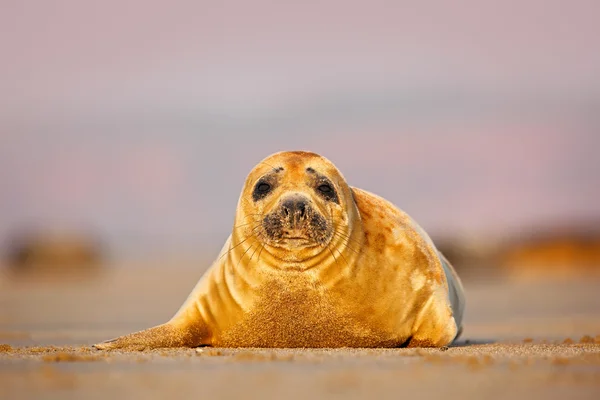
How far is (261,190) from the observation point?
28.7 feet

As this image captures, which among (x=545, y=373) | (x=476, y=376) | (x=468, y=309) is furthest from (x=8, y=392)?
(x=468, y=309)

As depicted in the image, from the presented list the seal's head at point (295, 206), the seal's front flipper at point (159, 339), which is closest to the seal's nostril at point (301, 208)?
the seal's head at point (295, 206)

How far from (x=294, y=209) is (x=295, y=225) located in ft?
0.39

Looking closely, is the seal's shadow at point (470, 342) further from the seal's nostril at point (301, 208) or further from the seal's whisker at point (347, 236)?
the seal's nostril at point (301, 208)

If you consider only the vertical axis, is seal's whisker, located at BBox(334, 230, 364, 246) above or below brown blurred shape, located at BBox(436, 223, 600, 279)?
above

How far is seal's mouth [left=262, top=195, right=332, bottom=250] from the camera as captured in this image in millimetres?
8102

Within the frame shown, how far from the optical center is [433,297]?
8836mm

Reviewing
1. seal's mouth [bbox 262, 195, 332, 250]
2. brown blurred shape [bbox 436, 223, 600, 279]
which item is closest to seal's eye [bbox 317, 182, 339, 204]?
seal's mouth [bbox 262, 195, 332, 250]

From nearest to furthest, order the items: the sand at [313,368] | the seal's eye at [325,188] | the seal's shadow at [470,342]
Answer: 1. the sand at [313,368]
2. the seal's eye at [325,188]
3. the seal's shadow at [470,342]

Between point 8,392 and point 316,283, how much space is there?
10.3ft

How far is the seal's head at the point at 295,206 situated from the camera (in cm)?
816

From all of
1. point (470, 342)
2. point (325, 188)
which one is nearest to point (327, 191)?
point (325, 188)

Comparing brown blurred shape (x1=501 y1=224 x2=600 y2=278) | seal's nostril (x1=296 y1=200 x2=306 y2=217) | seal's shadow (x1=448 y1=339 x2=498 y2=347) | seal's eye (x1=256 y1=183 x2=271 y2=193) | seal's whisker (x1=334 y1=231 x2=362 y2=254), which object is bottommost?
brown blurred shape (x1=501 y1=224 x2=600 y2=278)

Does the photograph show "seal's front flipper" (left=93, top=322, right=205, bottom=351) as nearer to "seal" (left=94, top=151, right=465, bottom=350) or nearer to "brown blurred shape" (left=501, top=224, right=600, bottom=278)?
"seal" (left=94, top=151, right=465, bottom=350)
